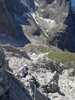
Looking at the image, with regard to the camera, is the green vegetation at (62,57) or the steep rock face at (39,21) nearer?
the green vegetation at (62,57)

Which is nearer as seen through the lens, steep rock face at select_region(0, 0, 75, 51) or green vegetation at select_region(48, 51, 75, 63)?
green vegetation at select_region(48, 51, 75, 63)

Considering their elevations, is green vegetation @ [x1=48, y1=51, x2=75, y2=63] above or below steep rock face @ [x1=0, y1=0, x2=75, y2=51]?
above

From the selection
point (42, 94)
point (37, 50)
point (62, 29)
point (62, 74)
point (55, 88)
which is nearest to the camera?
point (42, 94)

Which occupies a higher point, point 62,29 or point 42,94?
point 42,94

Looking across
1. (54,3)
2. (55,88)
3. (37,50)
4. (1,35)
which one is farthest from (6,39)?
(54,3)

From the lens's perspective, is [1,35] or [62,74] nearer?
[62,74]

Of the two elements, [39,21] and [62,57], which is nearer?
[62,57]

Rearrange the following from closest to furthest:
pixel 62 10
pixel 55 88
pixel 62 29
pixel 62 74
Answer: pixel 55 88
pixel 62 74
pixel 62 29
pixel 62 10

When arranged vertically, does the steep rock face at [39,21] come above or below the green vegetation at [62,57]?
below

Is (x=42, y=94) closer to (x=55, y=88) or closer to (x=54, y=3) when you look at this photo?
(x=55, y=88)

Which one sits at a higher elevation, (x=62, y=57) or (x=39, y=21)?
(x=62, y=57)

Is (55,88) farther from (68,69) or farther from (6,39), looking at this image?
(6,39)
